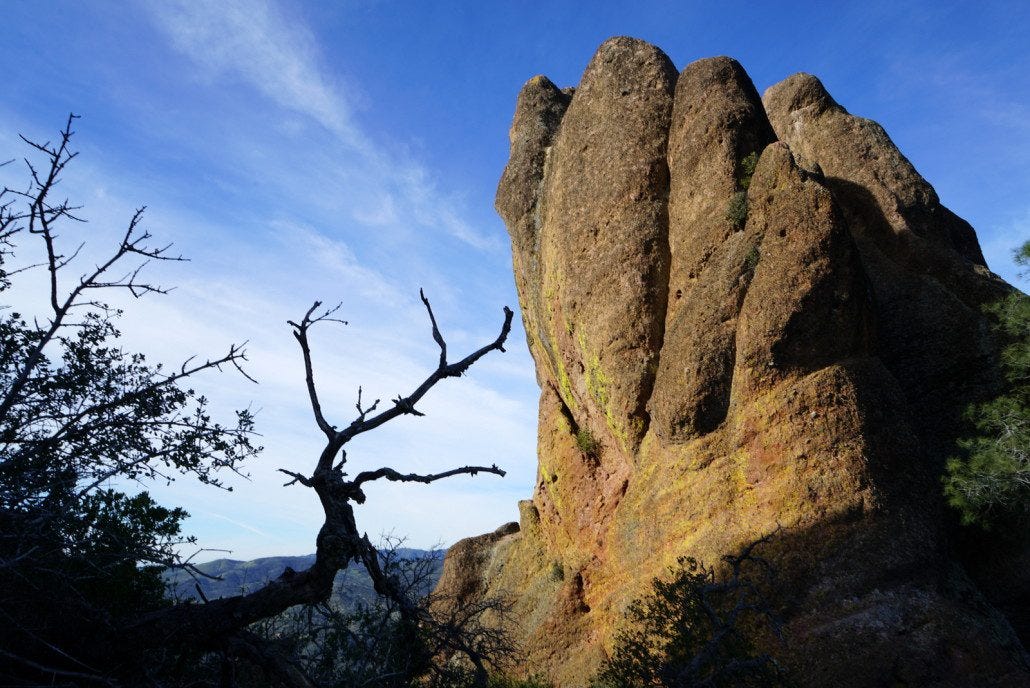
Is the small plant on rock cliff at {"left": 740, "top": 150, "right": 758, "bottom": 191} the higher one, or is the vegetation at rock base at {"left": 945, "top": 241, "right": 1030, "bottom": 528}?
the small plant on rock cliff at {"left": 740, "top": 150, "right": 758, "bottom": 191}

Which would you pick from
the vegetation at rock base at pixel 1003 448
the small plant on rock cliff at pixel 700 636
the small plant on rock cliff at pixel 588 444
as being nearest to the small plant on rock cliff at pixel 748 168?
the vegetation at rock base at pixel 1003 448

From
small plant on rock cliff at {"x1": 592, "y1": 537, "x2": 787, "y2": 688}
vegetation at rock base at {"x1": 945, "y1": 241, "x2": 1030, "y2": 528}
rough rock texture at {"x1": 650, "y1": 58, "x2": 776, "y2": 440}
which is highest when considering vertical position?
rough rock texture at {"x1": 650, "y1": 58, "x2": 776, "y2": 440}

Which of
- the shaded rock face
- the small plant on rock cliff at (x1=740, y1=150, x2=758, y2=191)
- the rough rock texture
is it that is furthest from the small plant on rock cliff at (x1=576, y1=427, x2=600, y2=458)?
the small plant on rock cliff at (x1=740, y1=150, x2=758, y2=191)

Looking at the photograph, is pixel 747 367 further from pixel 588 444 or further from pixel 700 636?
pixel 588 444

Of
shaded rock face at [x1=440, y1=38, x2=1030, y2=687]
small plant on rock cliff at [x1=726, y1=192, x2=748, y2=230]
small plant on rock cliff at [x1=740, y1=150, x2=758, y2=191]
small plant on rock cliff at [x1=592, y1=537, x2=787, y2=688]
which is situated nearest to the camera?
small plant on rock cliff at [x1=592, y1=537, x2=787, y2=688]

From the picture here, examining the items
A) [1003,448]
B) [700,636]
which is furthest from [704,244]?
[700,636]

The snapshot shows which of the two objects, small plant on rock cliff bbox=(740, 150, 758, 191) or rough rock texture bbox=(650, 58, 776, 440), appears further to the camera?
small plant on rock cliff bbox=(740, 150, 758, 191)

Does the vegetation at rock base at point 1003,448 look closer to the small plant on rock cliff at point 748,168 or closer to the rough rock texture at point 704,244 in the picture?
the rough rock texture at point 704,244

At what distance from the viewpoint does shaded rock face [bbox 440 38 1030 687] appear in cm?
1348

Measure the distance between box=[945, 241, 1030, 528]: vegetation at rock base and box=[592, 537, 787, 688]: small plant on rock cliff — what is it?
5098 millimetres

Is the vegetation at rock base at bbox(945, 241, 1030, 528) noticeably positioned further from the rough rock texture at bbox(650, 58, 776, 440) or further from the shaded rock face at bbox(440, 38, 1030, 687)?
the rough rock texture at bbox(650, 58, 776, 440)

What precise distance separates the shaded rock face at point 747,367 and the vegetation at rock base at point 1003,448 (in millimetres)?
627

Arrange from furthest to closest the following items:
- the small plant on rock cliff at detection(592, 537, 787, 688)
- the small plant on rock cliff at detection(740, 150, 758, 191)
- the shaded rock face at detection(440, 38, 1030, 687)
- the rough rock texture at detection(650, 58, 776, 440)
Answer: the small plant on rock cliff at detection(740, 150, 758, 191) < the rough rock texture at detection(650, 58, 776, 440) < the shaded rock face at detection(440, 38, 1030, 687) < the small plant on rock cliff at detection(592, 537, 787, 688)

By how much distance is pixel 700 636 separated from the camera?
12.1 metres
